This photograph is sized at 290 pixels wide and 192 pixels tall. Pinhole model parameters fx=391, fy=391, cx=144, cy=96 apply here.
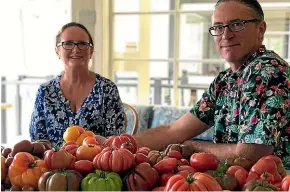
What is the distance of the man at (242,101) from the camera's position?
134 cm

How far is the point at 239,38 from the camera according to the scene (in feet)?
5.04

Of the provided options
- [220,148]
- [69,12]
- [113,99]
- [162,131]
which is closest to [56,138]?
[113,99]

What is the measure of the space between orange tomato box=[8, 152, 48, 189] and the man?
Answer: 1.73ft

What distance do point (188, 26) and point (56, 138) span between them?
2.50 m

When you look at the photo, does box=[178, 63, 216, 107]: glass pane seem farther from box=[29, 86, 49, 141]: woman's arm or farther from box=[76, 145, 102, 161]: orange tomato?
box=[76, 145, 102, 161]: orange tomato

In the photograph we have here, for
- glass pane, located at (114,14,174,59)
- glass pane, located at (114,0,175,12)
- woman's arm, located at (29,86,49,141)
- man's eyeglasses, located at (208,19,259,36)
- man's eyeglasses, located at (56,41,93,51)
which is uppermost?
glass pane, located at (114,0,175,12)

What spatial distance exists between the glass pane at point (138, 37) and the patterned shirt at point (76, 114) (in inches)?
87.3

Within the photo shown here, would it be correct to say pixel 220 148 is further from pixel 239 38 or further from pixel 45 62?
pixel 45 62

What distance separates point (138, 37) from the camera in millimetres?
4387

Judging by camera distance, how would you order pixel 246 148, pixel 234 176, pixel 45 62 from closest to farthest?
pixel 234 176 < pixel 246 148 < pixel 45 62

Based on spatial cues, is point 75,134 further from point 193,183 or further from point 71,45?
Result: point 71,45

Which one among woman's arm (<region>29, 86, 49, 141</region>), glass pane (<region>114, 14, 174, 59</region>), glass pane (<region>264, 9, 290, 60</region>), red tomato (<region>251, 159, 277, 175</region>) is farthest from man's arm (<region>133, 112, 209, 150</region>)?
glass pane (<region>114, 14, 174, 59</region>)

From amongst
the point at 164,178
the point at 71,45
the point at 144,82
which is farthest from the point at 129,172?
the point at 144,82

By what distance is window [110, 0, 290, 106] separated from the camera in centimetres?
404
